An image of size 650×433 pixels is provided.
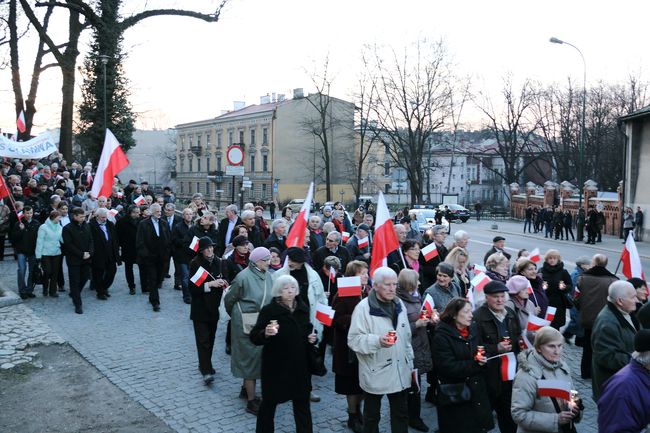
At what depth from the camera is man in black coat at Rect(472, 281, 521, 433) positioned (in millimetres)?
5195

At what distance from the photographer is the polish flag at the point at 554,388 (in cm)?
401

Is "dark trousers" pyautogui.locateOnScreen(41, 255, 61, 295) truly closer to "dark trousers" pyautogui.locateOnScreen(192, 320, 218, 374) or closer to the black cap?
"dark trousers" pyautogui.locateOnScreen(192, 320, 218, 374)

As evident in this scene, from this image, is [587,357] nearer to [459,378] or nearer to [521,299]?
[521,299]

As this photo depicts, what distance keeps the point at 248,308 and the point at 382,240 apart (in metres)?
1.90

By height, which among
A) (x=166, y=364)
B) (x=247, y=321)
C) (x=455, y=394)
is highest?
(x=247, y=321)

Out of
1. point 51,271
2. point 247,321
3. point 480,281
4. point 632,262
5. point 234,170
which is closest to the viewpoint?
point 247,321

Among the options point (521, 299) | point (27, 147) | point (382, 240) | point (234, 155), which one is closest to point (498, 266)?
point (521, 299)

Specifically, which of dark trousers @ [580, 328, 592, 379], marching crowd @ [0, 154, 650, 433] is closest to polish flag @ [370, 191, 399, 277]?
marching crowd @ [0, 154, 650, 433]

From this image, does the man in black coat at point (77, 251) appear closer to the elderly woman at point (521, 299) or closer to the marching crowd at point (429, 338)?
the marching crowd at point (429, 338)

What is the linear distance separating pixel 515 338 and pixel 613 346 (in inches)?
33.5

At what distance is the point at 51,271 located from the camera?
1170cm

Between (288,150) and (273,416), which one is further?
(288,150)

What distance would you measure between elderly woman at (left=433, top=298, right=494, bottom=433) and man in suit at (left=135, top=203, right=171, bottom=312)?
750 cm

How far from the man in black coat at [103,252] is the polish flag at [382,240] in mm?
6877
